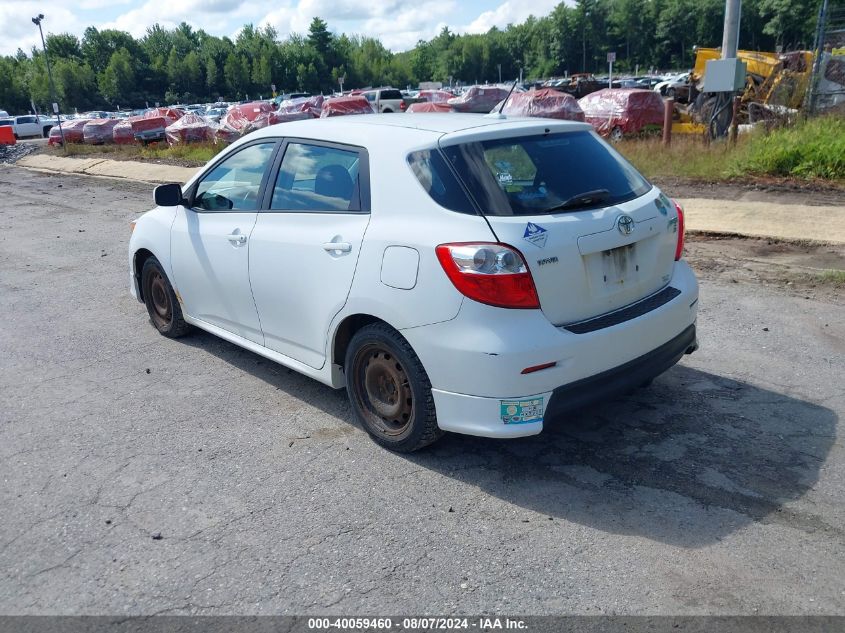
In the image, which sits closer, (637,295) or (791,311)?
(637,295)

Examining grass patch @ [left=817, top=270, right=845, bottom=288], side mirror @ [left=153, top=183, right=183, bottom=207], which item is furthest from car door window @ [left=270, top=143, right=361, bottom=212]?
grass patch @ [left=817, top=270, right=845, bottom=288]

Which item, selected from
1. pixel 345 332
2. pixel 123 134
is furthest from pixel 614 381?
pixel 123 134

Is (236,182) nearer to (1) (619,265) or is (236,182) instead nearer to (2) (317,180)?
(2) (317,180)

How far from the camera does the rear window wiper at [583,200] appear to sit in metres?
3.82

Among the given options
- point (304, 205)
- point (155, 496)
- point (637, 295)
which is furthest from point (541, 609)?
point (304, 205)

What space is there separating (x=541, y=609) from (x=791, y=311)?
4.42m

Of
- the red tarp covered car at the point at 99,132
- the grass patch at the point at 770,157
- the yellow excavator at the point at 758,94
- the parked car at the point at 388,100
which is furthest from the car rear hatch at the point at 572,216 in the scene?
the parked car at the point at 388,100

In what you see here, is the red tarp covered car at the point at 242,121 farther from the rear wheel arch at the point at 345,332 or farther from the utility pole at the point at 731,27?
the rear wheel arch at the point at 345,332

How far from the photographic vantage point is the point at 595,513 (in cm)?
354

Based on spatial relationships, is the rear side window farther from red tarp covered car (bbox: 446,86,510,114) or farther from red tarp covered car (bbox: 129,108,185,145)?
red tarp covered car (bbox: 129,108,185,145)

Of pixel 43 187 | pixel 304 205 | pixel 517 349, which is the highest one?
pixel 304 205

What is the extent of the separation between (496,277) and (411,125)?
127 cm

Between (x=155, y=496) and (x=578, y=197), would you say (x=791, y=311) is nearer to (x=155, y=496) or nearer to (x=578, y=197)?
(x=578, y=197)

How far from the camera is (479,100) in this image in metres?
30.9
